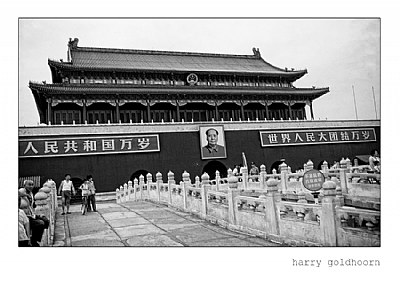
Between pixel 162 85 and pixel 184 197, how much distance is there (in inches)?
423

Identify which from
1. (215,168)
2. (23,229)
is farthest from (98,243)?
(215,168)

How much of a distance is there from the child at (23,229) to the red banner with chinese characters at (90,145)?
958cm

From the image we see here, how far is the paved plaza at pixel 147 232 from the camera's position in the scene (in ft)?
20.4

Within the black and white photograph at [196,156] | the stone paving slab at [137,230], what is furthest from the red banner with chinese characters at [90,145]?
the stone paving slab at [137,230]

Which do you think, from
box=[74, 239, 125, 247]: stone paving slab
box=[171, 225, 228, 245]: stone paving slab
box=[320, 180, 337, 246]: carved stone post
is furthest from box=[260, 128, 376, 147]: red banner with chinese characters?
box=[320, 180, 337, 246]: carved stone post

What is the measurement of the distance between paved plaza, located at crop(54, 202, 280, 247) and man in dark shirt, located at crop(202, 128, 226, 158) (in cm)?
913

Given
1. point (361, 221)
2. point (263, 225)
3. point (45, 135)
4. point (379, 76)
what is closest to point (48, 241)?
point (263, 225)

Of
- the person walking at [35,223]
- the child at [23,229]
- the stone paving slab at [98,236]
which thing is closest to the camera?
the child at [23,229]

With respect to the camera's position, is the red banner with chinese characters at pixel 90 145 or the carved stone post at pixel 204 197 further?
the red banner with chinese characters at pixel 90 145

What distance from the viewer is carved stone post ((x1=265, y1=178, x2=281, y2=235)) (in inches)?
239

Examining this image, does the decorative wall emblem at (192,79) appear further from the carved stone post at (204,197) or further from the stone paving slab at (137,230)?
the stone paving slab at (137,230)

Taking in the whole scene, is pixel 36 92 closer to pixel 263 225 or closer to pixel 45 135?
pixel 45 135

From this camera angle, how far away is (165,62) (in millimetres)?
21922

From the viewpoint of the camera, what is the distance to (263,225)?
630 centimetres
